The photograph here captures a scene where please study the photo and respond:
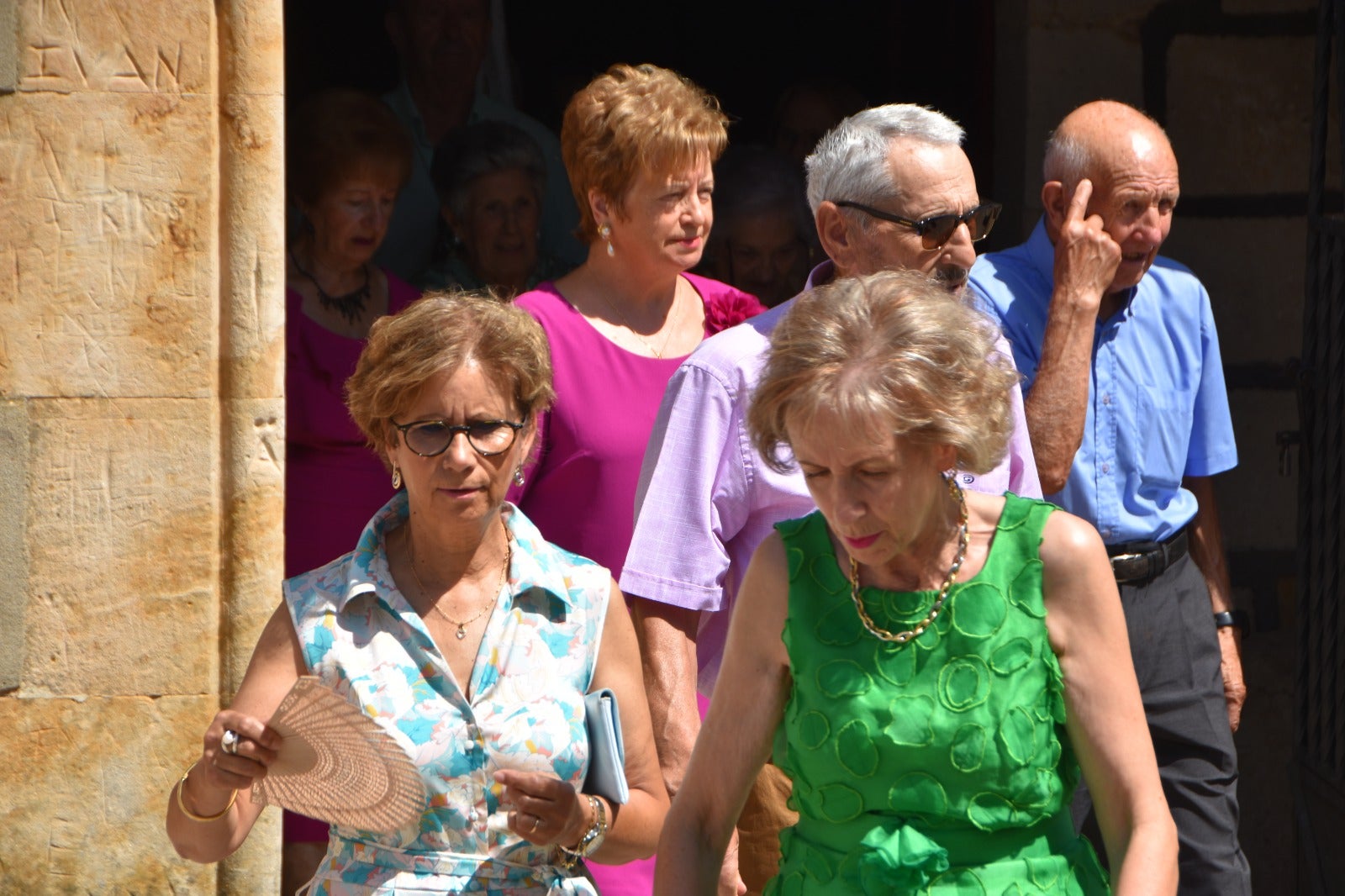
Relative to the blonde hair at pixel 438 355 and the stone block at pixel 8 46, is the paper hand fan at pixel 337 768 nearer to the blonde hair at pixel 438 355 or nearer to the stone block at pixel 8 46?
the blonde hair at pixel 438 355

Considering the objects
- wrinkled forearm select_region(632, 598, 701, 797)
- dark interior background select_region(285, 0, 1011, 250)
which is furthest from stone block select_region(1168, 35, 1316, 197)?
wrinkled forearm select_region(632, 598, 701, 797)

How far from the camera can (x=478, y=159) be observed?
4.54m

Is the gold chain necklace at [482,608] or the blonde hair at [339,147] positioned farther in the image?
the blonde hair at [339,147]

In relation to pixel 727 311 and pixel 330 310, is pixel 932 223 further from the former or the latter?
pixel 330 310

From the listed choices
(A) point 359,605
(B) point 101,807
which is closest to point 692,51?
(B) point 101,807

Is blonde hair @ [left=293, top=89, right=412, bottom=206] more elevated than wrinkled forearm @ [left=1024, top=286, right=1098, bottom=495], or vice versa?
blonde hair @ [left=293, top=89, right=412, bottom=206]

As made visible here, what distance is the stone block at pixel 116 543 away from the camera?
11.6 feet

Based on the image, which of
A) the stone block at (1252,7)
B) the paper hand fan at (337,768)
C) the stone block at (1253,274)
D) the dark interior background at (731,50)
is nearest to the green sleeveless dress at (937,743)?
the paper hand fan at (337,768)

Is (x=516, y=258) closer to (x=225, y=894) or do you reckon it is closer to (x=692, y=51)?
(x=225, y=894)

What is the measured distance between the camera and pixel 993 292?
372 cm

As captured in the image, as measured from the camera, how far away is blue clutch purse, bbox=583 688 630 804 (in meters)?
2.46

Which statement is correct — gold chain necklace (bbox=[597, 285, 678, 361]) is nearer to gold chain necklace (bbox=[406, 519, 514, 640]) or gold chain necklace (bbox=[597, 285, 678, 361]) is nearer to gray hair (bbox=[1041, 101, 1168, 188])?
gold chain necklace (bbox=[406, 519, 514, 640])

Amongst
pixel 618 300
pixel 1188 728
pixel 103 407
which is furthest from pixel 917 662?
pixel 103 407

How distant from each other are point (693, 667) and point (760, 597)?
0.63 m
